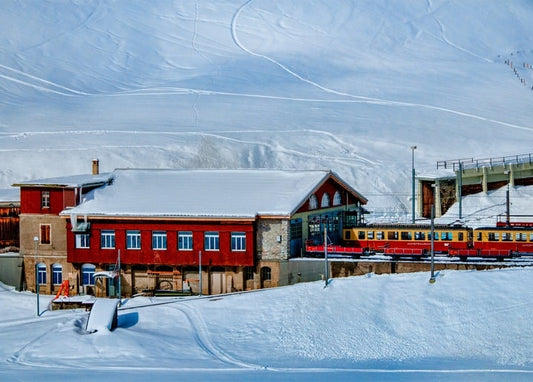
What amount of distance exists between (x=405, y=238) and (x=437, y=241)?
1.45 meters

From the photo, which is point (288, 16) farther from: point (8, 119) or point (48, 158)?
point (48, 158)

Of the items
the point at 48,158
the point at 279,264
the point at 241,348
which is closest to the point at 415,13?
the point at 48,158

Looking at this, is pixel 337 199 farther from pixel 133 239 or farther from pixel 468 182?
pixel 468 182

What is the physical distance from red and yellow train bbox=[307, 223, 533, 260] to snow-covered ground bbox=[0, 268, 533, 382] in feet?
11.7

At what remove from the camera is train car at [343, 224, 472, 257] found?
4372cm

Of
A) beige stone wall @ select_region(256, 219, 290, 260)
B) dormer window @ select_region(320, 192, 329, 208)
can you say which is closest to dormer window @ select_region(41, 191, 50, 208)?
beige stone wall @ select_region(256, 219, 290, 260)

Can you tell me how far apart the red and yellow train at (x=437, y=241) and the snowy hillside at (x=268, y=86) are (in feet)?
63.3

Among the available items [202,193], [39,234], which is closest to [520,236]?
[202,193]

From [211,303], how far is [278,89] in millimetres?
68770

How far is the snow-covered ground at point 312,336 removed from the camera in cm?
2909

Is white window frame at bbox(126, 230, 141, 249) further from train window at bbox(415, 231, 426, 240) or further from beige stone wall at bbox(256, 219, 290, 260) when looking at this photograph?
train window at bbox(415, 231, 426, 240)

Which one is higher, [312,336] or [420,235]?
[420,235]

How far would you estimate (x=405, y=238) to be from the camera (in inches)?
1761

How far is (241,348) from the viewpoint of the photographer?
106 feet
